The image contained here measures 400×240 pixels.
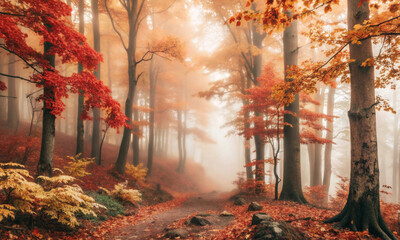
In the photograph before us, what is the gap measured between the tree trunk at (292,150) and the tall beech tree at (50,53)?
6.51 metres

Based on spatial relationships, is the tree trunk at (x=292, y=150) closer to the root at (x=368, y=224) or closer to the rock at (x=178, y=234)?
the root at (x=368, y=224)

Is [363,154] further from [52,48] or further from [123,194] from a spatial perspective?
[52,48]

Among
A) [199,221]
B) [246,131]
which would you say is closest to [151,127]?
[246,131]

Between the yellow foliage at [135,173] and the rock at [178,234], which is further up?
the rock at [178,234]

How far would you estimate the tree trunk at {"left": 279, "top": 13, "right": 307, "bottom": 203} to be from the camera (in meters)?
7.98

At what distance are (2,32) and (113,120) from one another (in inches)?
130

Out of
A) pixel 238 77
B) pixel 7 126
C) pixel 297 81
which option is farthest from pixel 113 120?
pixel 7 126

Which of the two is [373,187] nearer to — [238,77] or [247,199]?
[247,199]

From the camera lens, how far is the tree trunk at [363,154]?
436cm

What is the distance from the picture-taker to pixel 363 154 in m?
4.53

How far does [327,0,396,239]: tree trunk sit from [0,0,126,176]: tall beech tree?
21.3 ft

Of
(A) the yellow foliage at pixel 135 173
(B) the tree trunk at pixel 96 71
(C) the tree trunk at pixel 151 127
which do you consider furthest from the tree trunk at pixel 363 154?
(C) the tree trunk at pixel 151 127

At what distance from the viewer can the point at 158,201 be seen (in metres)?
10.9

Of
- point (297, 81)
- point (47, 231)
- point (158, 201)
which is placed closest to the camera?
point (47, 231)
